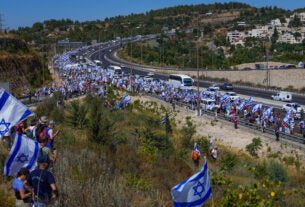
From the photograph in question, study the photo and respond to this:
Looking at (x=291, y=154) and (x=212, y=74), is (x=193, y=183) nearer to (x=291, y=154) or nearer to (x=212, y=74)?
(x=291, y=154)

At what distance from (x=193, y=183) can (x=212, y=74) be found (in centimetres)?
7692

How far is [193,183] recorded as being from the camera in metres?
6.00

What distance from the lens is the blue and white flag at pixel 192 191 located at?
5.81m

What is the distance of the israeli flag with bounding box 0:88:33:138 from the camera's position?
8.66 m

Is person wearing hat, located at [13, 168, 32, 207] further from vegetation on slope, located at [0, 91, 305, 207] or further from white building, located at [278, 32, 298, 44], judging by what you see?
white building, located at [278, 32, 298, 44]

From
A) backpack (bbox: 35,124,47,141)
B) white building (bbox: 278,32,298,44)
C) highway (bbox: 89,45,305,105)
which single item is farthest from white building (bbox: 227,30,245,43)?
backpack (bbox: 35,124,47,141)

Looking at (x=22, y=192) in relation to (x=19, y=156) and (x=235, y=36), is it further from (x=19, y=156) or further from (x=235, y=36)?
(x=235, y=36)

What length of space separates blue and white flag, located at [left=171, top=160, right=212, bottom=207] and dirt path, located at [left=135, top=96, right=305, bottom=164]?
18.5 meters

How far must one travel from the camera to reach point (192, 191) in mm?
5988

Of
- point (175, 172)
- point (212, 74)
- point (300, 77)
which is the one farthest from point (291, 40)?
point (175, 172)

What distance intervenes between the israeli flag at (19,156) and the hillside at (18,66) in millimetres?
48158

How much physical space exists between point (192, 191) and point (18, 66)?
5802 centimetres

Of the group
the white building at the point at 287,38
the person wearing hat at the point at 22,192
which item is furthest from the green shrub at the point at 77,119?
the white building at the point at 287,38

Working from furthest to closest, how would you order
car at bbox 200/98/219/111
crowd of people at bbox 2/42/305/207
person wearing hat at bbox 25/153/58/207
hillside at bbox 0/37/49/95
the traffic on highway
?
hillside at bbox 0/37/49/95 < car at bbox 200/98/219/111 < the traffic on highway < crowd of people at bbox 2/42/305/207 < person wearing hat at bbox 25/153/58/207
